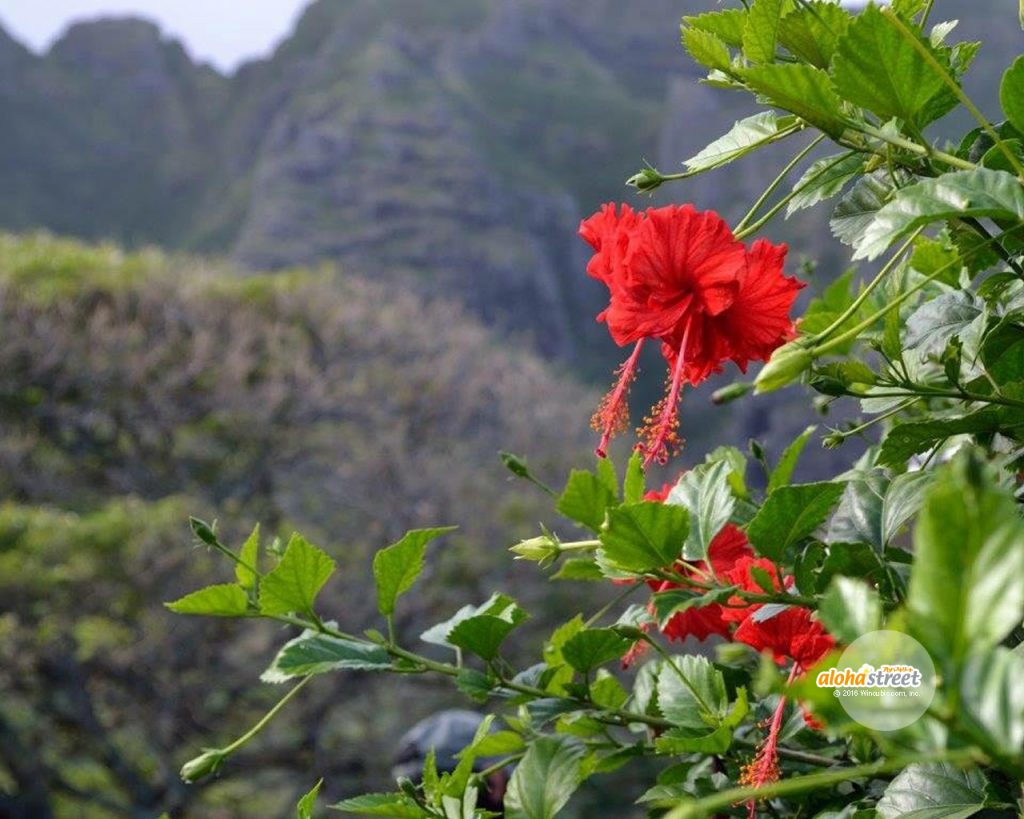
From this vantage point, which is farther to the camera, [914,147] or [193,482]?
[193,482]

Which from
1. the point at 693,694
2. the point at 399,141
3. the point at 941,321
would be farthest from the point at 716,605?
the point at 399,141

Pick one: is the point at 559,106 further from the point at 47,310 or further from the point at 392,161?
the point at 47,310

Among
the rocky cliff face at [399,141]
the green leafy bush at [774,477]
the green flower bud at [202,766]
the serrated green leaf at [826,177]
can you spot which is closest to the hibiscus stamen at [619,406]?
the green leafy bush at [774,477]

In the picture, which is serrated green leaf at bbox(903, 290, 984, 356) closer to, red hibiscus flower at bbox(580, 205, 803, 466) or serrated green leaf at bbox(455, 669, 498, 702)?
red hibiscus flower at bbox(580, 205, 803, 466)

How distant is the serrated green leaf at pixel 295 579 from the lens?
1.53ft

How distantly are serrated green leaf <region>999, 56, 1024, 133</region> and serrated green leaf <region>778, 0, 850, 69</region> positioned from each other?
0.20ft

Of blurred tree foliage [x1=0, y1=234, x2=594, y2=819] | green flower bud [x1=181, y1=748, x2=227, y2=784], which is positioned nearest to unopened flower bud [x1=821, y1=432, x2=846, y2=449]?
green flower bud [x1=181, y1=748, x2=227, y2=784]

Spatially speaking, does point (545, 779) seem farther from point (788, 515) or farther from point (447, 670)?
point (788, 515)

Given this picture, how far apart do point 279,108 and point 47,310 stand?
17.8 metres

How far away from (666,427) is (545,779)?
0.55 feet

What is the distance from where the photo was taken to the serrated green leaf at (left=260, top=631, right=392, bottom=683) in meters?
0.47

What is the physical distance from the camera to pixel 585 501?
0.46 meters

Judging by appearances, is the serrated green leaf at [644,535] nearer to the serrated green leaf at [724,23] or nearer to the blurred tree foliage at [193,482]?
the serrated green leaf at [724,23]

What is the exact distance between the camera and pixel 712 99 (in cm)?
1961
